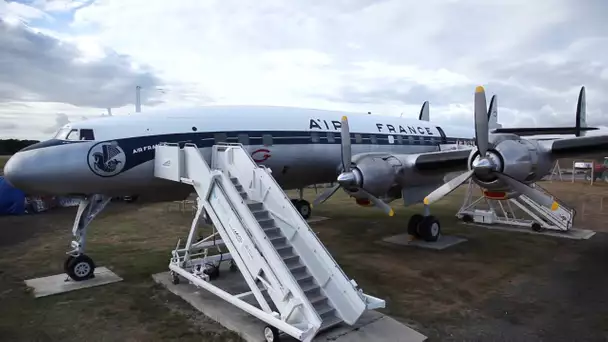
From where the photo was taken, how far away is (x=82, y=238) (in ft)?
34.3

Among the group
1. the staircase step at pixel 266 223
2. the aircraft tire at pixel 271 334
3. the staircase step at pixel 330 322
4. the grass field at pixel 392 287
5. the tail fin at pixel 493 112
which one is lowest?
the grass field at pixel 392 287

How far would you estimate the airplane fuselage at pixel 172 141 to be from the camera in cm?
914

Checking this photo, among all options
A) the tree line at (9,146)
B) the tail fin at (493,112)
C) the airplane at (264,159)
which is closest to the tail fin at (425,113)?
the tail fin at (493,112)

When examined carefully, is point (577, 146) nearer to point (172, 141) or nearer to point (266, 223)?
point (266, 223)

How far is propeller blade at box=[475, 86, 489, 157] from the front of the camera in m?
9.67

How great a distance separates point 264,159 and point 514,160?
660 cm

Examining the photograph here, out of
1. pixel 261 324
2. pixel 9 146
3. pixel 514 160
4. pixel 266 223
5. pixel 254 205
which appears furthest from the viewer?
pixel 9 146

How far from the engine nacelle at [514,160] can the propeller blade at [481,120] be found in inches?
13.5

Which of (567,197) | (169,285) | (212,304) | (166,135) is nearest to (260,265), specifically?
(212,304)

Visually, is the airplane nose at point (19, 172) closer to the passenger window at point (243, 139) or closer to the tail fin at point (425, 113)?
the passenger window at point (243, 139)

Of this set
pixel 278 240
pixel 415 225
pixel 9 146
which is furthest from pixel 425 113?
pixel 9 146

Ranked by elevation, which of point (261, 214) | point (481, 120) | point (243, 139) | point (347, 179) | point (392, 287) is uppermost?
point (481, 120)

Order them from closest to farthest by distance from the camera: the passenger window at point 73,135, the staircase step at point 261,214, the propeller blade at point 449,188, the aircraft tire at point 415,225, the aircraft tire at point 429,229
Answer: the staircase step at point 261,214, the passenger window at point 73,135, the propeller blade at point 449,188, the aircraft tire at point 429,229, the aircraft tire at point 415,225

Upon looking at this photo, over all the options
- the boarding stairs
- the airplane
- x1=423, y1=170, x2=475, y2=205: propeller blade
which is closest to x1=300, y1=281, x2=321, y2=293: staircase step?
the boarding stairs
